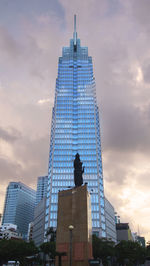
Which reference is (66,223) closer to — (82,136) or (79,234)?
(79,234)

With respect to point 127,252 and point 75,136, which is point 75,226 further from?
point 75,136

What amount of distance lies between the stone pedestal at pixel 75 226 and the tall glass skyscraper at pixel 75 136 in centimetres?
7959

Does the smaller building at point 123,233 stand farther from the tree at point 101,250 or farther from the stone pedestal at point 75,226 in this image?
the stone pedestal at point 75,226

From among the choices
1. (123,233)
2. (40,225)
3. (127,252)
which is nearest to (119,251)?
(127,252)

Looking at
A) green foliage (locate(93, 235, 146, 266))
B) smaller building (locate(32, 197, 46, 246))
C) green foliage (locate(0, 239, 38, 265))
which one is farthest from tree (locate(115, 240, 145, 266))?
smaller building (locate(32, 197, 46, 246))

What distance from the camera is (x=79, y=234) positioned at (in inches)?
1321

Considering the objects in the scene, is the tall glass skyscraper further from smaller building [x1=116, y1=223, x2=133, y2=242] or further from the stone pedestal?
the stone pedestal

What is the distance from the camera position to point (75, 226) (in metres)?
34.4

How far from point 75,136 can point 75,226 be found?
102m

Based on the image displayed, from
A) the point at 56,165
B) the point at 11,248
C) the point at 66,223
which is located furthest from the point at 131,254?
the point at 56,165

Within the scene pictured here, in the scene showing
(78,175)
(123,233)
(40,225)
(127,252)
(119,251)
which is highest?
(40,225)

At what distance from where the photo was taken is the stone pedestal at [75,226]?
1278 inches

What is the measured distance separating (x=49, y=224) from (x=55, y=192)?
15.5 meters

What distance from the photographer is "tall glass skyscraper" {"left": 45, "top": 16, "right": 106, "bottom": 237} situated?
387 feet
